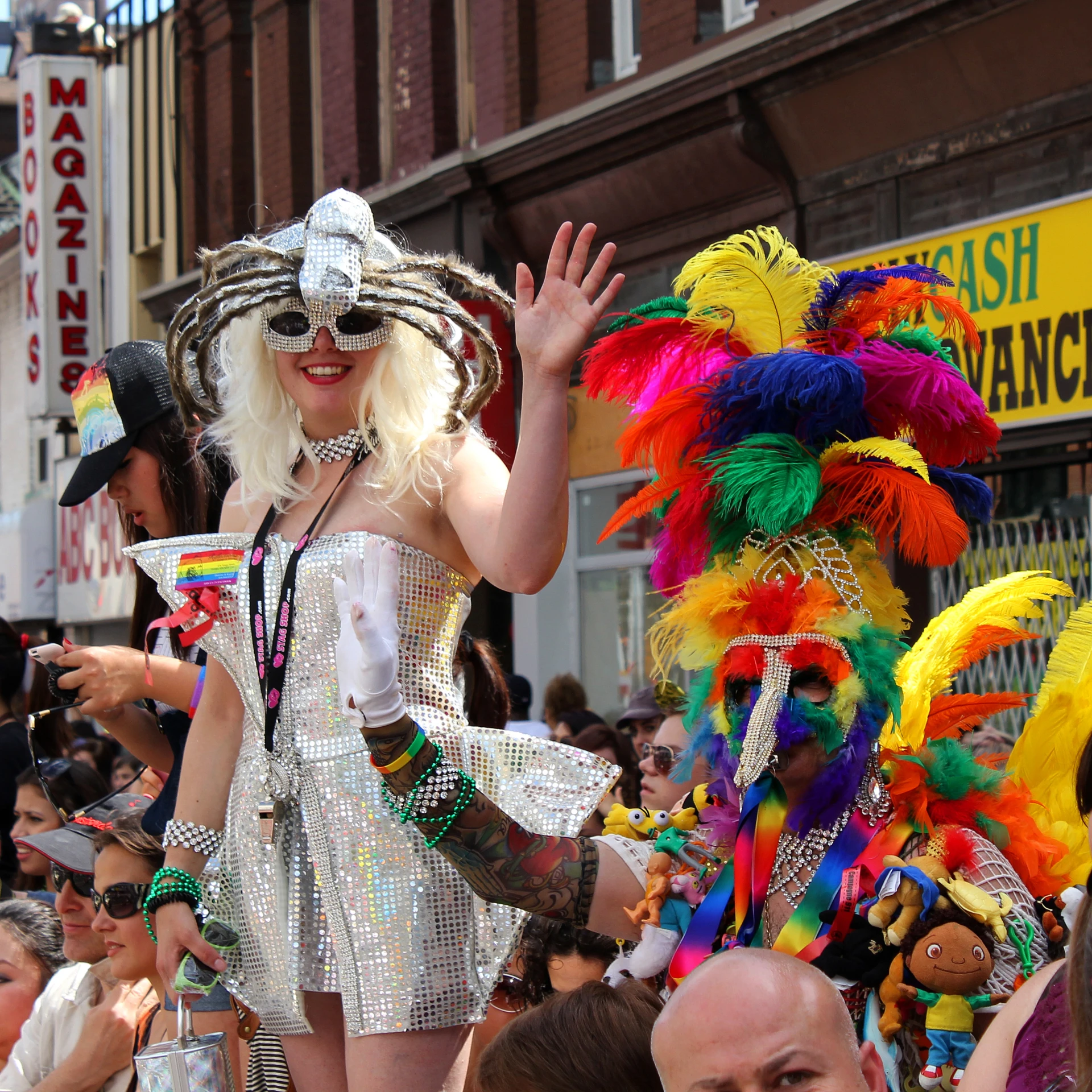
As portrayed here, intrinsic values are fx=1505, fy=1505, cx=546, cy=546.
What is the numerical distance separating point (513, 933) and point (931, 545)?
94cm

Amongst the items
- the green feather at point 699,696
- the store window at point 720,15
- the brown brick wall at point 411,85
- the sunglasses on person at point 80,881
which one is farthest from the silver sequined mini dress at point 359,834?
the brown brick wall at point 411,85

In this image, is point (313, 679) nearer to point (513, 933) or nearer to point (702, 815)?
point (513, 933)

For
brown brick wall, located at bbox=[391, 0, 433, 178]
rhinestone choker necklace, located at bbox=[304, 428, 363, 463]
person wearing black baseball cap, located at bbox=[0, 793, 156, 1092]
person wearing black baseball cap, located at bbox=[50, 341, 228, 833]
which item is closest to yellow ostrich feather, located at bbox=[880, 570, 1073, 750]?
rhinestone choker necklace, located at bbox=[304, 428, 363, 463]

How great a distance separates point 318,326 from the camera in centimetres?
228

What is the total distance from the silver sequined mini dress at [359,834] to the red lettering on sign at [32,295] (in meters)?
13.2

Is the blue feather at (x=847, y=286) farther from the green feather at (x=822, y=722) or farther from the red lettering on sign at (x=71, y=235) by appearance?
the red lettering on sign at (x=71, y=235)

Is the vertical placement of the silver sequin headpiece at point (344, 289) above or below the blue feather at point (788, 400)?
above

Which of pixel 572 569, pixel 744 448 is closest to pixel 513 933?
pixel 744 448

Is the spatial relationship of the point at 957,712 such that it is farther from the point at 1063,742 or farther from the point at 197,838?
the point at 197,838

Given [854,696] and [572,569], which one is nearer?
[854,696]

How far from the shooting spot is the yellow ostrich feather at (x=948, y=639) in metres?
2.46

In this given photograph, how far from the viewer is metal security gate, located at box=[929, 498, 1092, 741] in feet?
21.4

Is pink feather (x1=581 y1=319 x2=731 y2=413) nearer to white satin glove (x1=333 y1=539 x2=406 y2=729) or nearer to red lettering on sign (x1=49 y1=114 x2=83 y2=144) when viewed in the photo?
white satin glove (x1=333 y1=539 x2=406 y2=729)

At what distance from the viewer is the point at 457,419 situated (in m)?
2.36
